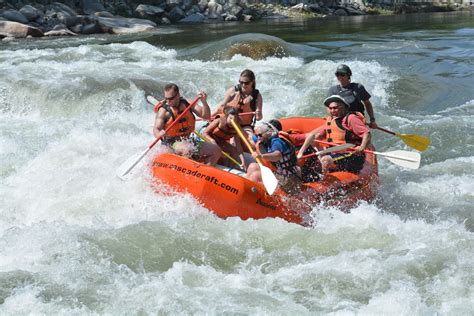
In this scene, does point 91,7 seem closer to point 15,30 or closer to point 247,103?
point 15,30

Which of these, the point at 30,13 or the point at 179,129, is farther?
the point at 30,13

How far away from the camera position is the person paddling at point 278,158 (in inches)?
239

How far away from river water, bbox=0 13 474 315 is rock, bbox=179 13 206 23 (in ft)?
76.0

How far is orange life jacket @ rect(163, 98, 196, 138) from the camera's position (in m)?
6.80

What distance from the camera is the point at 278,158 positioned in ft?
19.8

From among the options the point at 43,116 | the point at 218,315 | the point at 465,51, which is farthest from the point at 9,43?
the point at 218,315

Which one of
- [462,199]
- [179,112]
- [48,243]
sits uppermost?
[179,112]

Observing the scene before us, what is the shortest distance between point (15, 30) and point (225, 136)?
58.3ft

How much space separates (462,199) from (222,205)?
2.83 meters

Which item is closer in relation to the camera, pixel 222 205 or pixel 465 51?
pixel 222 205

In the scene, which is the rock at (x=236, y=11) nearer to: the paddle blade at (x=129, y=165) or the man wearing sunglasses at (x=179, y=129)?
the man wearing sunglasses at (x=179, y=129)

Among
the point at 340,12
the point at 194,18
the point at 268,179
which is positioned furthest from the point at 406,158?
the point at 340,12

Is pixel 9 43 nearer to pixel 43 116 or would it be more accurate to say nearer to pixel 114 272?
pixel 43 116

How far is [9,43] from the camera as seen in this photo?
20359mm
